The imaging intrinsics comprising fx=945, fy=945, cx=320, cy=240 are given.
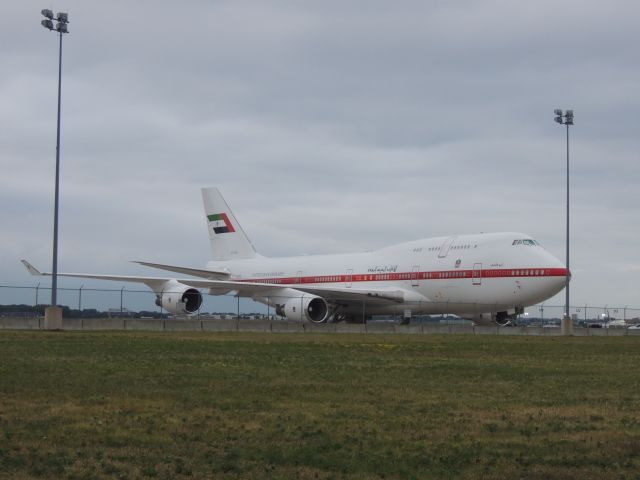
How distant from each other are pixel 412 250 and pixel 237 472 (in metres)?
38.7

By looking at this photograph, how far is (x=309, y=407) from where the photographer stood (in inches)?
480

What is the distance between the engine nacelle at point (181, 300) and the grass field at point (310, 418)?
80.1ft

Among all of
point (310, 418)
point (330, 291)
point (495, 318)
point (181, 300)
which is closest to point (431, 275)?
point (495, 318)

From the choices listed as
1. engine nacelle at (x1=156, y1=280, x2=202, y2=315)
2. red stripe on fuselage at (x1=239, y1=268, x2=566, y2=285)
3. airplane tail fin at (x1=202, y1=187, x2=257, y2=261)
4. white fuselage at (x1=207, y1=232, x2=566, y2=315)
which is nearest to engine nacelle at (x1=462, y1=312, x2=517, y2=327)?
white fuselage at (x1=207, y1=232, x2=566, y2=315)

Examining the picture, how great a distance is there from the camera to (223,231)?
201ft

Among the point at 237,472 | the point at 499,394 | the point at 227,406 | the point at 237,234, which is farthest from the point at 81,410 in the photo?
the point at 237,234

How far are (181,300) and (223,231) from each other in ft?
54.8

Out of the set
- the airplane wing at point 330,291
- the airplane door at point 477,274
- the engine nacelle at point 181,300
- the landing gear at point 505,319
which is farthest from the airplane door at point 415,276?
the engine nacelle at point 181,300

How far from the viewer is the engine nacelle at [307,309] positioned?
44.1 meters

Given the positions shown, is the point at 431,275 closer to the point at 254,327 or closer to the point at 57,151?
the point at 254,327

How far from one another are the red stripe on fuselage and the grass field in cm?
2114

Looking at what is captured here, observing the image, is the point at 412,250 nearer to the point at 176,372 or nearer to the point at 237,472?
the point at 176,372

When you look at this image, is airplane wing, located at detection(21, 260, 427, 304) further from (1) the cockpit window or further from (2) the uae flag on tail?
(2) the uae flag on tail

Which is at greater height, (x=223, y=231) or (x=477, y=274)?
(x=223, y=231)
